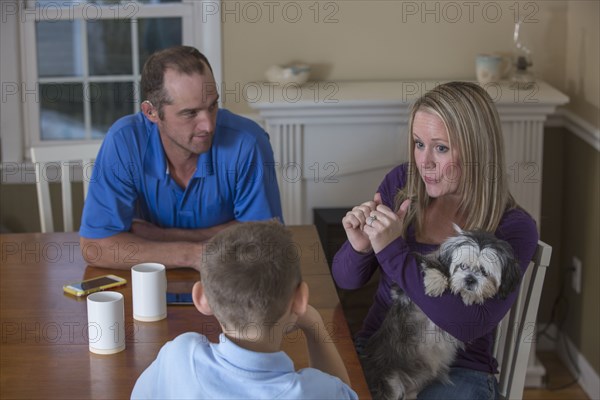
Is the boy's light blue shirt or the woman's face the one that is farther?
the woman's face

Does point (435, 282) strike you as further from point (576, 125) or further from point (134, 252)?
point (576, 125)

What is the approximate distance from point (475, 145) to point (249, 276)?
0.97 meters

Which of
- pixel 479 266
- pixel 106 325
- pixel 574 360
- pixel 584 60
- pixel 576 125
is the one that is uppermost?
pixel 584 60

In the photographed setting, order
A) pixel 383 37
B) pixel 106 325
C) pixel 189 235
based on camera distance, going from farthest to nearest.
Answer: pixel 383 37, pixel 189 235, pixel 106 325

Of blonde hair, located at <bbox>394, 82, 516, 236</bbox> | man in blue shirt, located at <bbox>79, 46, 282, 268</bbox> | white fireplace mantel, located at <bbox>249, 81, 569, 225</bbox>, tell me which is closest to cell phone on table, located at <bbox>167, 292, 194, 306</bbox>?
man in blue shirt, located at <bbox>79, 46, 282, 268</bbox>

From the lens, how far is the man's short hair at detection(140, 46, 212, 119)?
2.60m

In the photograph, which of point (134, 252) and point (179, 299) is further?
point (134, 252)

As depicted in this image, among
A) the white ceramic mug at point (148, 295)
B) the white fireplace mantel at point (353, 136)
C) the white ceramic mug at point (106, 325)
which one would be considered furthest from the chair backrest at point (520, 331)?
the white fireplace mantel at point (353, 136)

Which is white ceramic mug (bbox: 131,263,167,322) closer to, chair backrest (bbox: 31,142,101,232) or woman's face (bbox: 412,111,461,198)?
woman's face (bbox: 412,111,461,198)

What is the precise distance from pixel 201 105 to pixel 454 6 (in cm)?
147

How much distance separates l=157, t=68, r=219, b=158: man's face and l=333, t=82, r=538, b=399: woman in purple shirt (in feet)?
1.78

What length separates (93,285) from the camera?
238 cm

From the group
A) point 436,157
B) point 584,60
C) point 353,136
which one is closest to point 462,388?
point 436,157

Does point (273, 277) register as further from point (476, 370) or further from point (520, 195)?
point (520, 195)
